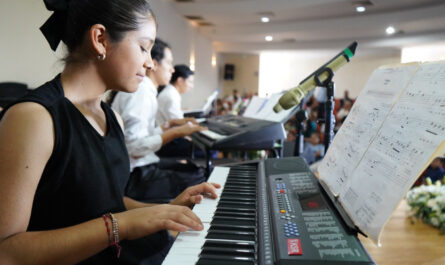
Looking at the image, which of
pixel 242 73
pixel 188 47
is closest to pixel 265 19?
pixel 188 47

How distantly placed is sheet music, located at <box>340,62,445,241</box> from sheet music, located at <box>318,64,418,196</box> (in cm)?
3

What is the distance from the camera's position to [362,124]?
90cm

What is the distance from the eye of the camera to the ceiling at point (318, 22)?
7.25 metres

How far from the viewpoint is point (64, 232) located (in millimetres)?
760

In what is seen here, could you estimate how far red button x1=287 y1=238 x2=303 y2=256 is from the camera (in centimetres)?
62

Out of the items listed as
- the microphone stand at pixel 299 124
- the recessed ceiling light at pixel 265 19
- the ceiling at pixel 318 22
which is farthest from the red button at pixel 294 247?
the recessed ceiling light at pixel 265 19

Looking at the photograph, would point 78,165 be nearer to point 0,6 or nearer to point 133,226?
point 133,226

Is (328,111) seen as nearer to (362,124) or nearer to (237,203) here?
(362,124)

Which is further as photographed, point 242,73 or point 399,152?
point 242,73

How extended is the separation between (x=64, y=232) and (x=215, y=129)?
1.92 meters

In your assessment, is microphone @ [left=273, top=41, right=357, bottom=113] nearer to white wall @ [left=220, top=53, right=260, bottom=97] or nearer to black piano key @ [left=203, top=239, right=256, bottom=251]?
black piano key @ [left=203, top=239, right=256, bottom=251]

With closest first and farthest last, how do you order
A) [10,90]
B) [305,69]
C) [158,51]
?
[158,51]
[10,90]
[305,69]

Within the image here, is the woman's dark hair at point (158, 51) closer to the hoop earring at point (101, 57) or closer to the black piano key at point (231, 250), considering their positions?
the hoop earring at point (101, 57)

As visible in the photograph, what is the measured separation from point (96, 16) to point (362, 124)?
2.69 ft
